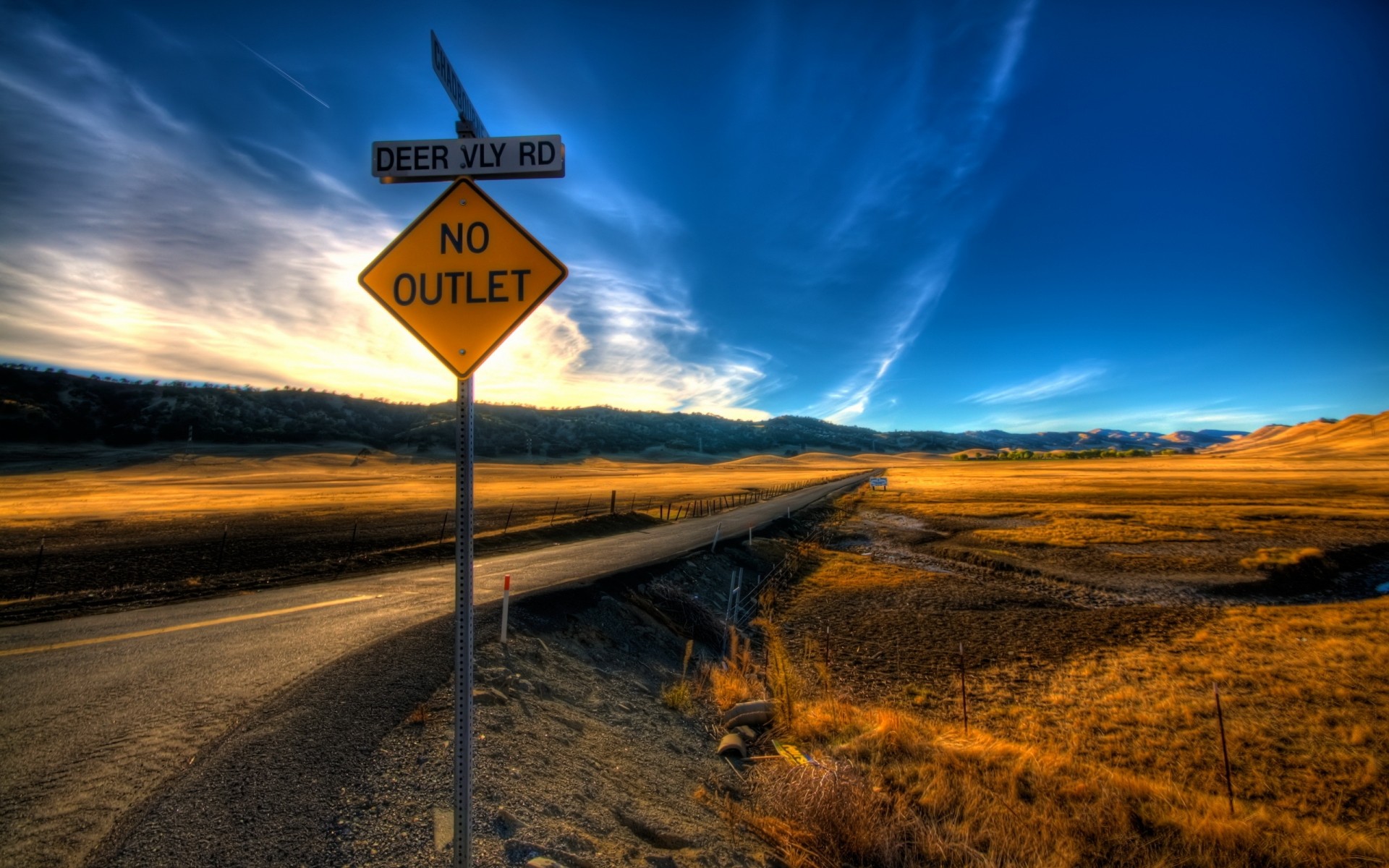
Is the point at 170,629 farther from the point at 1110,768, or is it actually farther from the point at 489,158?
the point at 1110,768

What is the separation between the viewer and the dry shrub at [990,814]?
5.30m

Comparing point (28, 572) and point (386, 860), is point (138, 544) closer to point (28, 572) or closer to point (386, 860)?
point (28, 572)

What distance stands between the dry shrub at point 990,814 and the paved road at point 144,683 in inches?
212

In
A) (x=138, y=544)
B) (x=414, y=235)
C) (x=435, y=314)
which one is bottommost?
(x=138, y=544)

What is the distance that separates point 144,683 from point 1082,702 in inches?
658

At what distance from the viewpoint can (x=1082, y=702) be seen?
1226 centimetres

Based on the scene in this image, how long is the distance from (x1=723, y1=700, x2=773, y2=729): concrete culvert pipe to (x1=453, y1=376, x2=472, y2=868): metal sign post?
20.0 feet

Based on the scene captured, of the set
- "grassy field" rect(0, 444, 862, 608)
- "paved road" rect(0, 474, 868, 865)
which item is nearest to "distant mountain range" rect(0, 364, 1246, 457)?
"grassy field" rect(0, 444, 862, 608)

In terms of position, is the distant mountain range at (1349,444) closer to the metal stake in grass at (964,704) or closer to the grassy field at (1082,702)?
the grassy field at (1082,702)

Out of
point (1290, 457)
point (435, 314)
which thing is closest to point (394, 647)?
point (435, 314)

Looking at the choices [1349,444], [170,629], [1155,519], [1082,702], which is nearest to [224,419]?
[170,629]

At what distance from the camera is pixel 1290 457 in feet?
454

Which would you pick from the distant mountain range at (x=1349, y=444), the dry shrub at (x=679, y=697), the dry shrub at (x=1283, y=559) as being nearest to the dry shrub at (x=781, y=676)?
the dry shrub at (x=679, y=697)

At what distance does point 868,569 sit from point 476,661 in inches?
878
